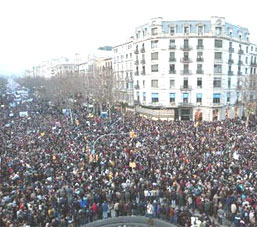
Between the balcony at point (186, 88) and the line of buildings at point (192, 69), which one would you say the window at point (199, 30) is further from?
the balcony at point (186, 88)

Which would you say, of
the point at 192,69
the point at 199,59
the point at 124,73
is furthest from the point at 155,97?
the point at 124,73

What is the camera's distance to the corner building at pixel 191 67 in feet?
152

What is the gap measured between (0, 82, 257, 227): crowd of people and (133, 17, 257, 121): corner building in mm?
17331

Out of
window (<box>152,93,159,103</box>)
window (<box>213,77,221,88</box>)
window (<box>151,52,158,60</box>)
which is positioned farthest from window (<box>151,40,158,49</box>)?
window (<box>213,77,221,88</box>)

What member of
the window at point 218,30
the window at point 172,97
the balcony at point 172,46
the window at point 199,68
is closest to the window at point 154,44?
the balcony at point 172,46

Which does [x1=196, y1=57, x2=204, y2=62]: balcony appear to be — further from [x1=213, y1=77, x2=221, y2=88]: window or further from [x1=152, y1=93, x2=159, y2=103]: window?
[x1=152, y1=93, x2=159, y2=103]: window

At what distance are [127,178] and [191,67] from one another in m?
32.8

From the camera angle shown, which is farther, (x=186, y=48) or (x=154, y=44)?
(x=154, y=44)

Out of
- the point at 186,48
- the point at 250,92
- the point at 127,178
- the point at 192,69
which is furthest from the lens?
the point at 192,69

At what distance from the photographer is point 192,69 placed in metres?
47.1

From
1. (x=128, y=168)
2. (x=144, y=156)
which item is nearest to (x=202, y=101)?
(x=144, y=156)

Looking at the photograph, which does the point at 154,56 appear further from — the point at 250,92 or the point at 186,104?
the point at 250,92

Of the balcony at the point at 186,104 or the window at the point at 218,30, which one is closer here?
the window at the point at 218,30

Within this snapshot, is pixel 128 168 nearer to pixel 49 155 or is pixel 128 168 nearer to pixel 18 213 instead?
pixel 49 155
